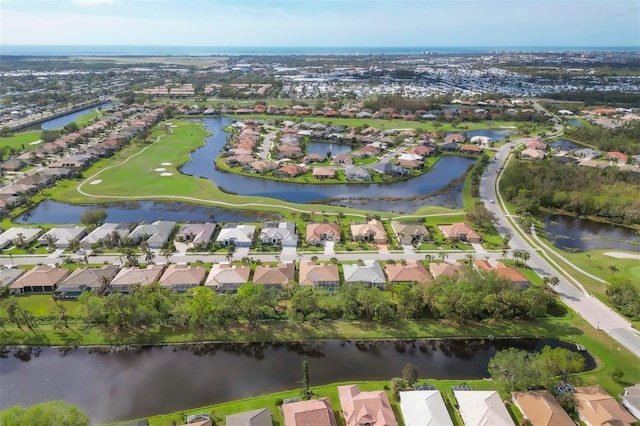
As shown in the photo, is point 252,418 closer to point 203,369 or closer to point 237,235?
point 203,369

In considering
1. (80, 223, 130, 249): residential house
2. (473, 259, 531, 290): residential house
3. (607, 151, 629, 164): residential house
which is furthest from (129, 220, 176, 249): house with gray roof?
(607, 151, 629, 164): residential house

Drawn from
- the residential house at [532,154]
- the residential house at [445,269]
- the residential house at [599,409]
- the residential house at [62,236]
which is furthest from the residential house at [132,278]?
the residential house at [532,154]

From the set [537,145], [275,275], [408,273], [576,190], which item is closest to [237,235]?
[275,275]

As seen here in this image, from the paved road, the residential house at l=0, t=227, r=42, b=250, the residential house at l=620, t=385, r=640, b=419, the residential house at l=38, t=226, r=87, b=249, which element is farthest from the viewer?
the residential house at l=0, t=227, r=42, b=250

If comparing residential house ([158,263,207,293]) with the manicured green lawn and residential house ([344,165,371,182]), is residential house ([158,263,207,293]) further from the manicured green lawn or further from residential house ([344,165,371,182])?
the manicured green lawn

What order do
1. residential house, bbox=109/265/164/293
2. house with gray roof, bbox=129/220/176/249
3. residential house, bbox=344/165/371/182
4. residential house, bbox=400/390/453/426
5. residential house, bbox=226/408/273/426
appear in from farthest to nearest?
residential house, bbox=344/165/371/182, house with gray roof, bbox=129/220/176/249, residential house, bbox=109/265/164/293, residential house, bbox=400/390/453/426, residential house, bbox=226/408/273/426

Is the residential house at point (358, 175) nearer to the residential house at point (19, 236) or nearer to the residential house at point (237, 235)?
the residential house at point (237, 235)
